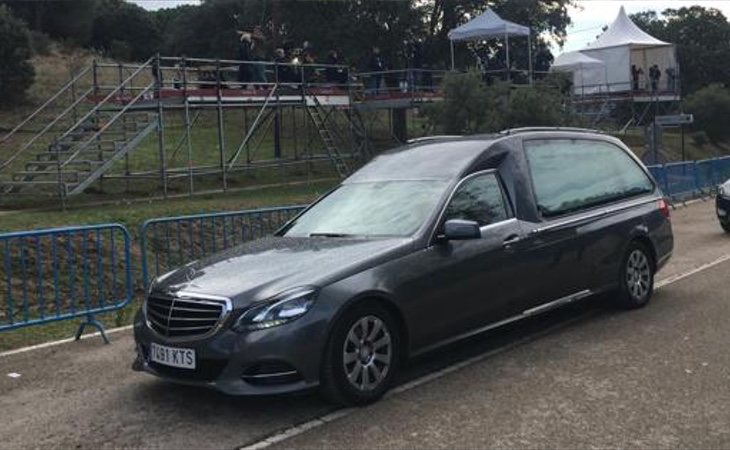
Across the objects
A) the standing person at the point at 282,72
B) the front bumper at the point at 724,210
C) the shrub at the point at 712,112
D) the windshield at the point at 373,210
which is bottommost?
the front bumper at the point at 724,210

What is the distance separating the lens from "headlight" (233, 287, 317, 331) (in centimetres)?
509

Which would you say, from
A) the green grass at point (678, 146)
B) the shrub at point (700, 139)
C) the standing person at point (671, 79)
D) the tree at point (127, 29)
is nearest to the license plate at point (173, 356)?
the green grass at point (678, 146)

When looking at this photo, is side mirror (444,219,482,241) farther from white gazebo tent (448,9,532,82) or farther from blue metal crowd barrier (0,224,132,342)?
white gazebo tent (448,9,532,82)

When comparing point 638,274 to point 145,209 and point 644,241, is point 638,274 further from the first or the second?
point 145,209

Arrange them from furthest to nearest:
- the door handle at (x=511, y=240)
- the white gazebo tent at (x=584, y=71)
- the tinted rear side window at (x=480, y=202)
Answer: the white gazebo tent at (x=584, y=71) < the door handle at (x=511, y=240) < the tinted rear side window at (x=480, y=202)

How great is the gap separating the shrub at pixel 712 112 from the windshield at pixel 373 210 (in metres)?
44.4

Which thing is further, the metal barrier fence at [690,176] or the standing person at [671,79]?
the standing person at [671,79]

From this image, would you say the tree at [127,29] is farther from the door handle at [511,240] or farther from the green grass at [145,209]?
the door handle at [511,240]

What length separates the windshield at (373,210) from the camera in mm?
6203

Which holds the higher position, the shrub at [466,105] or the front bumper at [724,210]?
the shrub at [466,105]

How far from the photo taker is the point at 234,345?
16.6 ft

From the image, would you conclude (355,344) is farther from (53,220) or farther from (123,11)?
(123,11)

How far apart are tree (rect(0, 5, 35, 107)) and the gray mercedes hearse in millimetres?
26151

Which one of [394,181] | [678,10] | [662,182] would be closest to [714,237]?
[662,182]
